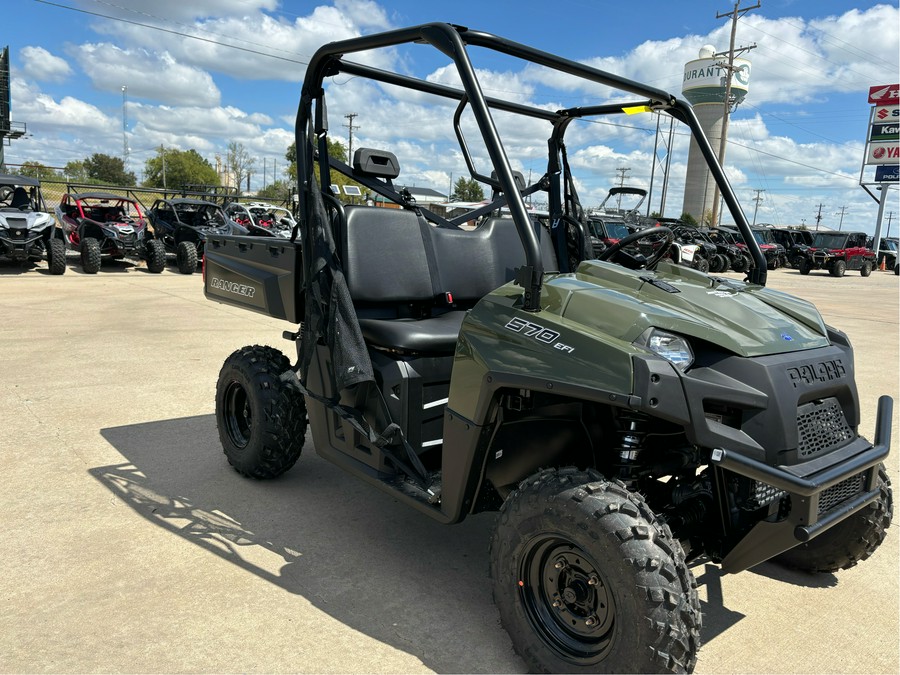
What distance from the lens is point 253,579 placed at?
9.36 feet

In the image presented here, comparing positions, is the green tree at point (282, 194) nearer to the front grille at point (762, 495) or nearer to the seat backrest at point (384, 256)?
the seat backrest at point (384, 256)

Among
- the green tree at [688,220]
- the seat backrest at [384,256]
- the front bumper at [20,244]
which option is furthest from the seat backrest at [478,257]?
the green tree at [688,220]

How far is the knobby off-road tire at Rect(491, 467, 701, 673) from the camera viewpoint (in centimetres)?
197

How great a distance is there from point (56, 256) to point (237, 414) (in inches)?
446

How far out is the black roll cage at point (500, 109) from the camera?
2.32 metres

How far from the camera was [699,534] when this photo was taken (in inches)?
97.4

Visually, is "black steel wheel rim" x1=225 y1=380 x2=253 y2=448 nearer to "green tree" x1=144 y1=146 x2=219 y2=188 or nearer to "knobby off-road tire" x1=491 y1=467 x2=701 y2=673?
"knobby off-road tire" x1=491 y1=467 x2=701 y2=673

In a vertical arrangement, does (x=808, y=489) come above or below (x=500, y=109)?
below

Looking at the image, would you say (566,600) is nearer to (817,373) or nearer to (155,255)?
(817,373)

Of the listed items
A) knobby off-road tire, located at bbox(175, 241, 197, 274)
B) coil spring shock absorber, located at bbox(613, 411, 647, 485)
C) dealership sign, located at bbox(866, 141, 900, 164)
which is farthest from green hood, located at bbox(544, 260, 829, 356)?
dealership sign, located at bbox(866, 141, 900, 164)

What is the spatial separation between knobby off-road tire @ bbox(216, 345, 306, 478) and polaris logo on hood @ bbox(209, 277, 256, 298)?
320mm

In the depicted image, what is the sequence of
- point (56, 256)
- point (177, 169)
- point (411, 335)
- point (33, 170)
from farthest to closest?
point (177, 169) < point (33, 170) < point (56, 256) < point (411, 335)

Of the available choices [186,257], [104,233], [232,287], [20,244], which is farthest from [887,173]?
[232,287]

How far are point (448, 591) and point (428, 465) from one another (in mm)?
561
